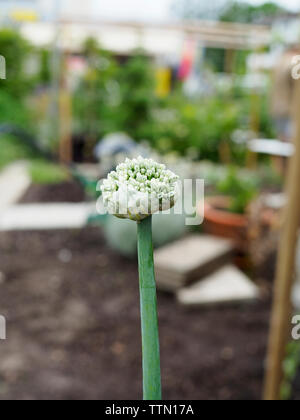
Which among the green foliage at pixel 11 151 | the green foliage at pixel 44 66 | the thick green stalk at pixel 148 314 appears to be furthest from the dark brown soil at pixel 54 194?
the thick green stalk at pixel 148 314

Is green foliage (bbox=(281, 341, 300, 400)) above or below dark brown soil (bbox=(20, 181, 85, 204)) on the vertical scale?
above

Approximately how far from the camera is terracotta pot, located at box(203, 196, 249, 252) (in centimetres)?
359

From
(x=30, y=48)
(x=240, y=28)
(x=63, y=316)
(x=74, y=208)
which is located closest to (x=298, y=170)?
(x=63, y=316)

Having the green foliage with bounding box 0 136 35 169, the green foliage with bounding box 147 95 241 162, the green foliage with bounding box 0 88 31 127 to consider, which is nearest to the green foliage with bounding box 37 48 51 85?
the green foliage with bounding box 0 88 31 127

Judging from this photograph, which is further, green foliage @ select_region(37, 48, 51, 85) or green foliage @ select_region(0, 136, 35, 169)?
green foliage @ select_region(37, 48, 51, 85)

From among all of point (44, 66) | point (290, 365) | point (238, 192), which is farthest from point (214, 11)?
point (290, 365)

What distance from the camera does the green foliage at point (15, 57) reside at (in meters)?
8.23

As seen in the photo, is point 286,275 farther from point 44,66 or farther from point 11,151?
point 44,66

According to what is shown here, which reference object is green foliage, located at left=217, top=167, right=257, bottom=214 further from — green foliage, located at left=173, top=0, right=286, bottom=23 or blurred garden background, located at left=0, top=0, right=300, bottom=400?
green foliage, located at left=173, top=0, right=286, bottom=23

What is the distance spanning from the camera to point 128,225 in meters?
3.52

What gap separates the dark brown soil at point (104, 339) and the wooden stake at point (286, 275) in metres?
0.71

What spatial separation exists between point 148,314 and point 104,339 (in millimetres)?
2504

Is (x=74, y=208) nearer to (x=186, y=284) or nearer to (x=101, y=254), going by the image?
(x=101, y=254)

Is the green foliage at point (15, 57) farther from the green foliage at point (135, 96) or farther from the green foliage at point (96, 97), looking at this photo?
the green foliage at point (135, 96)
